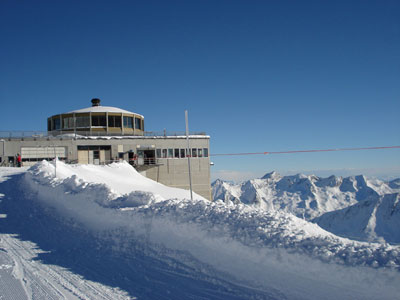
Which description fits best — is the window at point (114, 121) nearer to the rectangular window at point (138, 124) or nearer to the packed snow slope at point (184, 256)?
the rectangular window at point (138, 124)

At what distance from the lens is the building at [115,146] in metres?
34.5

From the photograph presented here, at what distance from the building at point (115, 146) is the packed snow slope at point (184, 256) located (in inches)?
913

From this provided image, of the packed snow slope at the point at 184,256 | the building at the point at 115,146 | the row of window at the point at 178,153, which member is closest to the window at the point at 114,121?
the building at the point at 115,146

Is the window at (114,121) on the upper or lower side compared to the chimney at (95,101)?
lower

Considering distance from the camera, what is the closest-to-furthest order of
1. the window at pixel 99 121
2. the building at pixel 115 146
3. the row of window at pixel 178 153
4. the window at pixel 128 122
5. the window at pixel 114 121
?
the building at pixel 115 146
the row of window at pixel 178 153
the window at pixel 99 121
the window at pixel 114 121
the window at pixel 128 122

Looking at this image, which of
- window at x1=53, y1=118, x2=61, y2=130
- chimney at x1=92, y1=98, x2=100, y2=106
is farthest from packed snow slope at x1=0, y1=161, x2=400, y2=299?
chimney at x1=92, y1=98, x2=100, y2=106

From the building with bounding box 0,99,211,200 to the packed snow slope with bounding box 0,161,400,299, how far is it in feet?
76.1

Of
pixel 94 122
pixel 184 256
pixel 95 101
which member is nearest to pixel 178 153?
pixel 94 122

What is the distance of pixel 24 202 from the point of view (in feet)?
50.8

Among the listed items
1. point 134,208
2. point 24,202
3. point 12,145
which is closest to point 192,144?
point 12,145

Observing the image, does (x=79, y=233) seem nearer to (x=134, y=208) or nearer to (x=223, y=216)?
(x=134, y=208)

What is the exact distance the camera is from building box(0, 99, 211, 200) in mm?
Result: 34500

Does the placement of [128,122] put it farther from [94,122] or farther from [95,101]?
[95,101]

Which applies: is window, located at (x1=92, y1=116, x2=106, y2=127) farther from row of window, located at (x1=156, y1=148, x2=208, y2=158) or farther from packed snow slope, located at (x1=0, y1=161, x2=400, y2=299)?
packed snow slope, located at (x1=0, y1=161, x2=400, y2=299)
